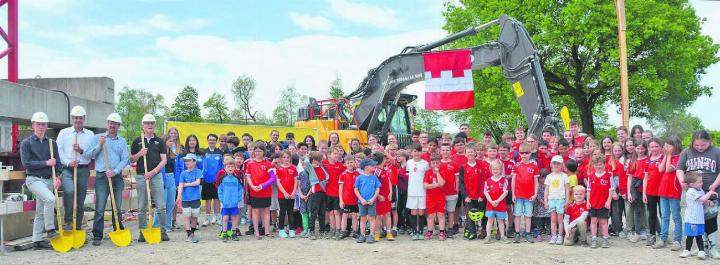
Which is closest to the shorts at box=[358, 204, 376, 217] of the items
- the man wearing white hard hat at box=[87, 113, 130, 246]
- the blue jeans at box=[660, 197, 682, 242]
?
the man wearing white hard hat at box=[87, 113, 130, 246]

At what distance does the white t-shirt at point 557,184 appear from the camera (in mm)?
8398

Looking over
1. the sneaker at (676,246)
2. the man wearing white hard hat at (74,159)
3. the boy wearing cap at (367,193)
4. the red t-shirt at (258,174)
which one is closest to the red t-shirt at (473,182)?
the boy wearing cap at (367,193)

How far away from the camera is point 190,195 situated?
9023 mm

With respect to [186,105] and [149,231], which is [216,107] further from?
[149,231]

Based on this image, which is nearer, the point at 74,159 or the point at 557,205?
the point at 74,159

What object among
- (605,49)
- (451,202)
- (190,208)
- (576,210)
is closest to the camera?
(576,210)

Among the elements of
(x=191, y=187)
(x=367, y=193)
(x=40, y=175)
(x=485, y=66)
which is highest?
(x=485, y=66)

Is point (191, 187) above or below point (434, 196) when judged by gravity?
above

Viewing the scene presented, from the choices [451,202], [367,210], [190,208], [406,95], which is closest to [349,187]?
[367,210]

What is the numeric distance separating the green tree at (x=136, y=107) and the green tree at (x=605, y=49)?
43.1m

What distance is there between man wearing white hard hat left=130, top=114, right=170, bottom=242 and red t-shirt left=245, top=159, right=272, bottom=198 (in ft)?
4.32

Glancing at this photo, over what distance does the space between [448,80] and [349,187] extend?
19.3 ft

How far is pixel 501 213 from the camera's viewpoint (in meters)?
8.63

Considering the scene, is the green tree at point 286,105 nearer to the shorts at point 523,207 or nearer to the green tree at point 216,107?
the green tree at point 216,107
